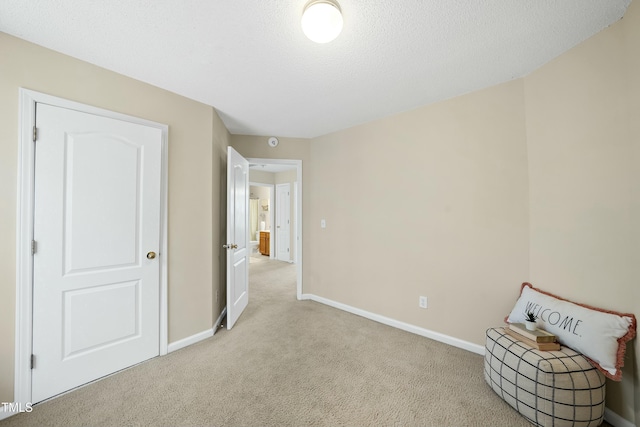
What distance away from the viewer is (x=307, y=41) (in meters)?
1.57

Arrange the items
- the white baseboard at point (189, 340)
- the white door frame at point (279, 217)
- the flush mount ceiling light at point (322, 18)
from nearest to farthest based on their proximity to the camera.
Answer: the flush mount ceiling light at point (322, 18) → the white baseboard at point (189, 340) → the white door frame at point (279, 217)

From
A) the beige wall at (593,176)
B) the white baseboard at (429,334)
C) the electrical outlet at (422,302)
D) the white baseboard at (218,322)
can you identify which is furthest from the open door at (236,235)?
the beige wall at (593,176)

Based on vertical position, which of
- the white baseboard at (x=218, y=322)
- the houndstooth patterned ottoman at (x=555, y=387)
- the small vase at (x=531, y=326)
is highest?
the small vase at (x=531, y=326)

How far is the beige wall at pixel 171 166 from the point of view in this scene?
4.93ft

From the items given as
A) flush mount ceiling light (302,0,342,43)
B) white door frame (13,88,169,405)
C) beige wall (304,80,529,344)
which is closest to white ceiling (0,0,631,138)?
flush mount ceiling light (302,0,342,43)

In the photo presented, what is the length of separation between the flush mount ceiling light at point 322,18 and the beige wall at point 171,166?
1601 millimetres

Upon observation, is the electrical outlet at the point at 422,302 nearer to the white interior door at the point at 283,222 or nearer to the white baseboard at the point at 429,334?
the white baseboard at the point at 429,334

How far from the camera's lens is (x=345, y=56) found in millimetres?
1725

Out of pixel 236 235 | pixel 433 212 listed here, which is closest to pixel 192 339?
pixel 236 235

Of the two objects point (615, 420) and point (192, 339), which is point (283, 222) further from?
point (615, 420)

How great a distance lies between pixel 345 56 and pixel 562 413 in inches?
100.0

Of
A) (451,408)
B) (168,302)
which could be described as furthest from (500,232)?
(168,302)

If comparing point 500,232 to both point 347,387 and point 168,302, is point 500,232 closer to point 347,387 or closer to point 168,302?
point 347,387

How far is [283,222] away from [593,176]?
5936 mm
